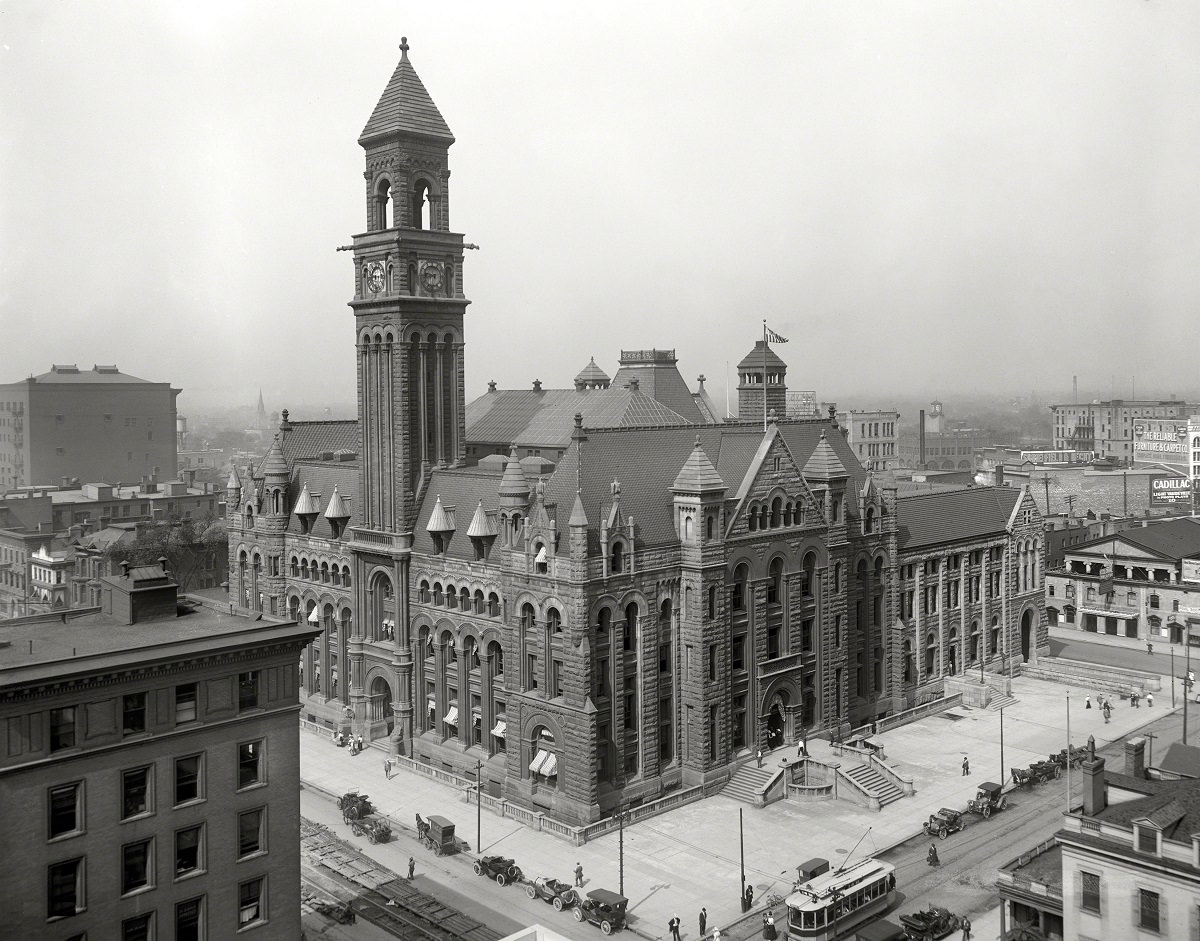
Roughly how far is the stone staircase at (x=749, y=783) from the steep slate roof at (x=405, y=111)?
49.9m

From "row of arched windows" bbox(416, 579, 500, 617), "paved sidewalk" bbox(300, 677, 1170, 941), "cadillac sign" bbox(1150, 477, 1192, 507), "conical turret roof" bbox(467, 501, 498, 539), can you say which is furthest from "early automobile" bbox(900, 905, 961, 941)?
"cadillac sign" bbox(1150, 477, 1192, 507)

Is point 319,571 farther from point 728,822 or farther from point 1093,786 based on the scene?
point 1093,786

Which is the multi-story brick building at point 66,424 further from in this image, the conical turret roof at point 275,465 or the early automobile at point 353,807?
the early automobile at point 353,807

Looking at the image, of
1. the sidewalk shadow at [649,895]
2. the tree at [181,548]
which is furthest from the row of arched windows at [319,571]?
the tree at [181,548]

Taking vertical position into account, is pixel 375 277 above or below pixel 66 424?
above

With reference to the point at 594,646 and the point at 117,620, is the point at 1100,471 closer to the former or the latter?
the point at 594,646

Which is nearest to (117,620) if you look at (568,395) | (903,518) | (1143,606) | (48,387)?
(568,395)

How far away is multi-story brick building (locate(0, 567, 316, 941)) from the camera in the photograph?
4103 centimetres

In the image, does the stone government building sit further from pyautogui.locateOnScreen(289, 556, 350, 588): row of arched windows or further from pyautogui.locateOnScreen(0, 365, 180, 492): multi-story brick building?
pyautogui.locateOnScreen(0, 365, 180, 492): multi-story brick building

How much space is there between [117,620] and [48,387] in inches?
5902

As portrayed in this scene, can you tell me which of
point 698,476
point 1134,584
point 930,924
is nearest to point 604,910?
point 930,924

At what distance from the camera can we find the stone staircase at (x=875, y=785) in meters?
74.0

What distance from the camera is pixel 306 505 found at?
9438 centimetres

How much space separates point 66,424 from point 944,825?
16420cm
